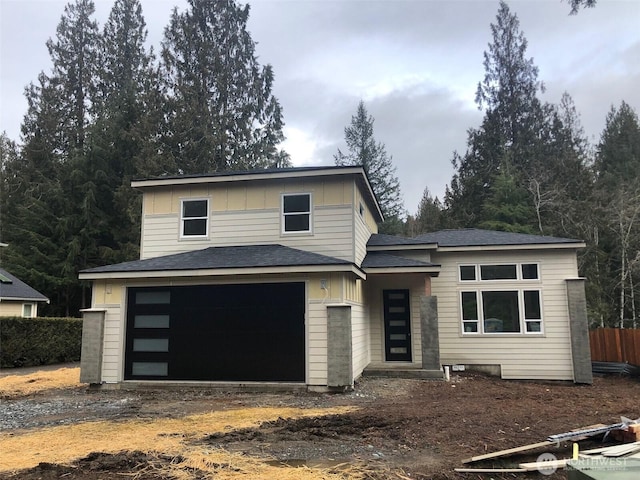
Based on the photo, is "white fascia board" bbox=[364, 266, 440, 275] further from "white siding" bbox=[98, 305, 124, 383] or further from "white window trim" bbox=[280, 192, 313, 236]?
"white siding" bbox=[98, 305, 124, 383]

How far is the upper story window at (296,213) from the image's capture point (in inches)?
473

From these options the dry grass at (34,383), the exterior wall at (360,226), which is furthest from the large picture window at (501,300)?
the dry grass at (34,383)

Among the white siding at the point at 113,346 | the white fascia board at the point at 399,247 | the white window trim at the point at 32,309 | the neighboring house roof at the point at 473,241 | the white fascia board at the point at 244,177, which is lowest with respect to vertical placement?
the white siding at the point at 113,346

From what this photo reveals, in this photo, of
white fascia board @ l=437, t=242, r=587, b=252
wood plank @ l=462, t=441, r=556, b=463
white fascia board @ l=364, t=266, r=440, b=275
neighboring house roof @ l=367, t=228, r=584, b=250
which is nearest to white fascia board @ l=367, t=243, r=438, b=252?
neighboring house roof @ l=367, t=228, r=584, b=250

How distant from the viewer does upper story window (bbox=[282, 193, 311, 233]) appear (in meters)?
12.0

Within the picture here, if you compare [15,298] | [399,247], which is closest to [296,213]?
[399,247]

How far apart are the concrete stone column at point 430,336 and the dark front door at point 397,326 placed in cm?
156

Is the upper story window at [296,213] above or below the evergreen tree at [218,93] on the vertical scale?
below

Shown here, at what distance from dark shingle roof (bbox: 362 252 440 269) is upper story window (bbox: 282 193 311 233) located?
6.41ft

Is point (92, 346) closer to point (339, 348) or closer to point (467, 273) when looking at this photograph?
point (339, 348)

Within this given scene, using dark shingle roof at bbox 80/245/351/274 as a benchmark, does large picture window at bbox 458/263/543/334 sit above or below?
below

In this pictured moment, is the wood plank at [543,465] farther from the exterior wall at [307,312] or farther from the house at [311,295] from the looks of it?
the exterior wall at [307,312]

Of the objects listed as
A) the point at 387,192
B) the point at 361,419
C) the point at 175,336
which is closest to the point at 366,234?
the point at 175,336

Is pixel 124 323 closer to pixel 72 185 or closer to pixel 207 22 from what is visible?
pixel 72 185
